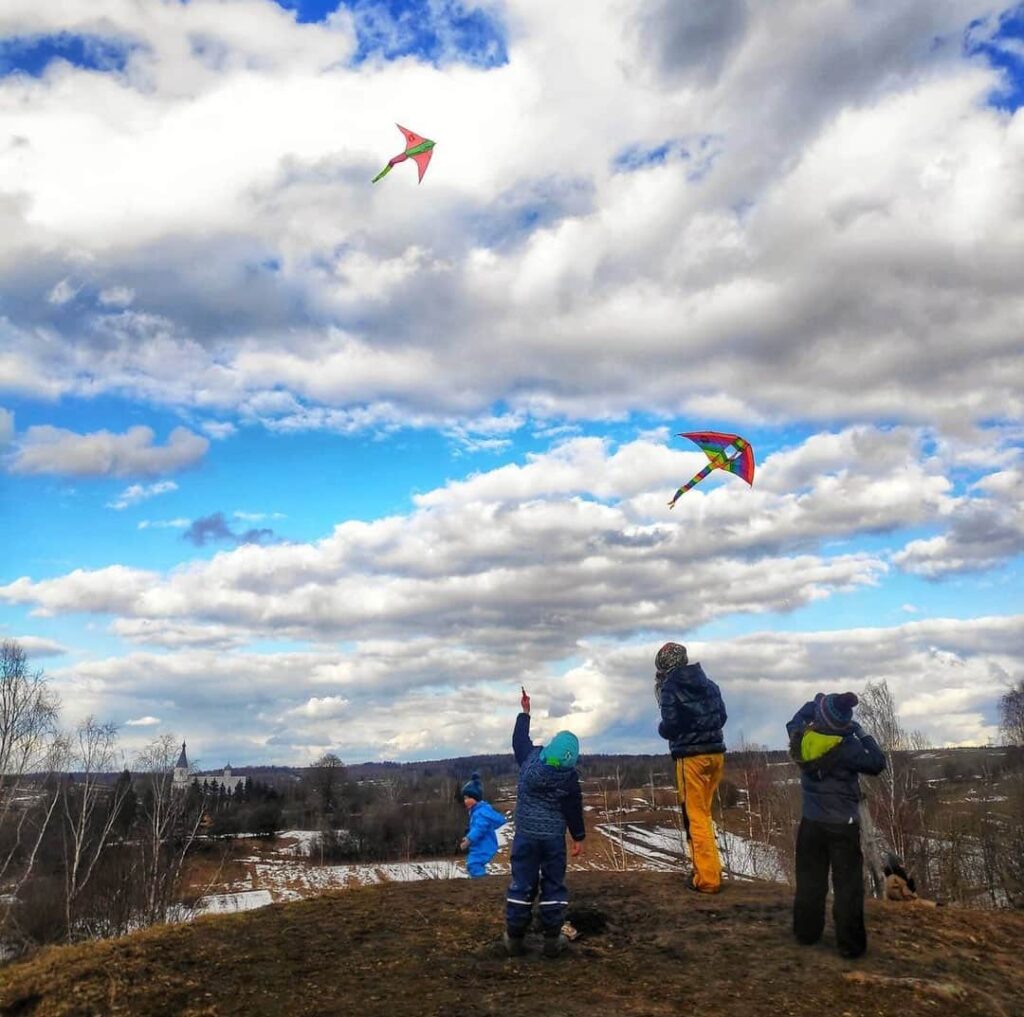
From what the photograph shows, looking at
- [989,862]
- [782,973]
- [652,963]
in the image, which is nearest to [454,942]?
[652,963]

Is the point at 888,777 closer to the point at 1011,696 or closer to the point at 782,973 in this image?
the point at 1011,696

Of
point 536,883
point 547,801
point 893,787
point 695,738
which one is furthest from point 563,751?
point 893,787

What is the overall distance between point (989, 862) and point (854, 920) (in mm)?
39544

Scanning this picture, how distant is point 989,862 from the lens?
40.1m

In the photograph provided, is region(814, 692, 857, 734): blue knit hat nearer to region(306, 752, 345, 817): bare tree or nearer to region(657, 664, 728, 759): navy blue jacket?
region(657, 664, 728, 759): navy blue jacket

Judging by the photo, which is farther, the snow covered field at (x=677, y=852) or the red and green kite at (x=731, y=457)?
the snow covered field at (x=677, y=852)

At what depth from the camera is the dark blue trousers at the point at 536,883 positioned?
782 centimetres

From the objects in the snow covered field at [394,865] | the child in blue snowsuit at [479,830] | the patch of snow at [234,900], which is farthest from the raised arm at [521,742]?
the patch of snow at [234,900]

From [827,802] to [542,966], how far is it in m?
2.81

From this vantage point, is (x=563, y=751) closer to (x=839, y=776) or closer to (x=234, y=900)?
(x=839, y=776)

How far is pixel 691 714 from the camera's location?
9273 mm

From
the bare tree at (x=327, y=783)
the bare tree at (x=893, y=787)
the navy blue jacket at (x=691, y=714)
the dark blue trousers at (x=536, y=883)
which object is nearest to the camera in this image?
the dark blue trousers at (x=536, y=883)

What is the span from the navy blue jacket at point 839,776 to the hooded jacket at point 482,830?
5.80 meters

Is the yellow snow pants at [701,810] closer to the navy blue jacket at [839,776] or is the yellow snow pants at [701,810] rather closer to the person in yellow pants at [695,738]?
the person in yellow pants at [695,738]
